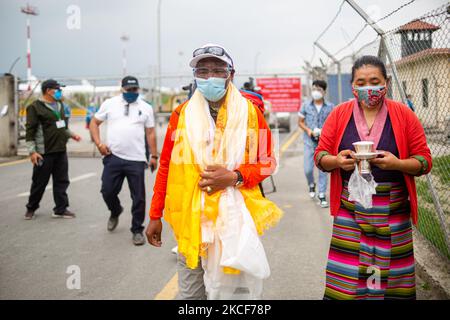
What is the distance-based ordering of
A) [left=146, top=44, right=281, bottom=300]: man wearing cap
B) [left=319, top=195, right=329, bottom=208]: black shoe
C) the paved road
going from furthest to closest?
[left=319, top=195, right=329, bottom=208]: black shoe < the paved road < [left=146, top=44, right=281, bottom=300]: man wearing cap

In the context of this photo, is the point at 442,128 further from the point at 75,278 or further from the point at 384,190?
the point at 75,278

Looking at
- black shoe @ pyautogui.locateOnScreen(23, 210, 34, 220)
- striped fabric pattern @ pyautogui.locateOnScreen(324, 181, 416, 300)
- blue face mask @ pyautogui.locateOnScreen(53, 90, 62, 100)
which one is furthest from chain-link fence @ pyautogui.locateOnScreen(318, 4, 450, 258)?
black shoe @ pyautogui.locateOnScreen(23, 210, 34, 220)

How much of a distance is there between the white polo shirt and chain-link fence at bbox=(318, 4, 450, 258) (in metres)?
2.88

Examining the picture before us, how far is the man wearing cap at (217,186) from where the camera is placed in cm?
248

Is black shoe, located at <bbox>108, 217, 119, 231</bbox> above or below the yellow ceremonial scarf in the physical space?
below

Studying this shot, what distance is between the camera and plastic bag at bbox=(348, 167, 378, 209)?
258 centimetres

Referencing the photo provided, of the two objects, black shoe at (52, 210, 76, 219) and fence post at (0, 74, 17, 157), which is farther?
fence post at (0, 74, 17, 157)

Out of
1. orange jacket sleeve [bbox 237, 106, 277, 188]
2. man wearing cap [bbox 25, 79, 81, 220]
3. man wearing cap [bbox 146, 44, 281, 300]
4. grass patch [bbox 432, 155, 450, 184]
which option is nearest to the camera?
man wearing cap [bbox 146, 44, 281, 300]

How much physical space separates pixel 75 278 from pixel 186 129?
8.18ft

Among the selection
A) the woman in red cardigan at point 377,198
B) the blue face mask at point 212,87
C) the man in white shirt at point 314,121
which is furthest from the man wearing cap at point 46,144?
the woman in red cardigan at point 377,198

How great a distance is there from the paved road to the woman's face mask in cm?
189

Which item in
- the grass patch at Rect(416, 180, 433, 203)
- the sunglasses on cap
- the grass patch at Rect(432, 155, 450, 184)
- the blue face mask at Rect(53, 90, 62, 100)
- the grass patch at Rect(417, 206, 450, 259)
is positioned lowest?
the grass patch at Rect(417, 206, 450, 259)

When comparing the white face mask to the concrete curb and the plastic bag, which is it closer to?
the concrete curb

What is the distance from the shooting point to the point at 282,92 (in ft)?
48.9
